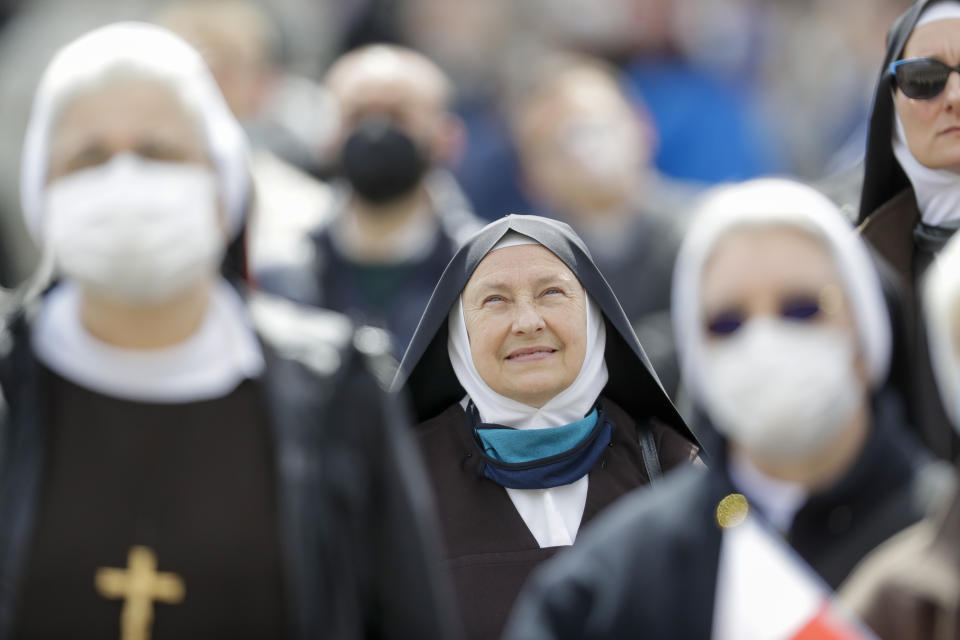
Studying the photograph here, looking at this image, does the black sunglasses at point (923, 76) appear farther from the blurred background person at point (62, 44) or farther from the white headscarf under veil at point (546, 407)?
the blurred background person at point (62, 44)

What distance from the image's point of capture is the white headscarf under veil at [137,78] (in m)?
4.53

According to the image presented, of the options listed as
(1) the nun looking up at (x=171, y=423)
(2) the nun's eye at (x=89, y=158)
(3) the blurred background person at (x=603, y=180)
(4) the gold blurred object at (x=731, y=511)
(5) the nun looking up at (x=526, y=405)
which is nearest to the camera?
(4) the gold blurred object at (x=731, y=511)

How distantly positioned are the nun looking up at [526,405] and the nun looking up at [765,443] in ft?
2.08

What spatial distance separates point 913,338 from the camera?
4.97 metres

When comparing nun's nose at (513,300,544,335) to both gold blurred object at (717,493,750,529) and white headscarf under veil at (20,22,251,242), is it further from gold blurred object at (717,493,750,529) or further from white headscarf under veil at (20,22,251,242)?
gold blurred object at (717,493,750,529)

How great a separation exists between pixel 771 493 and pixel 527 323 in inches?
40.8

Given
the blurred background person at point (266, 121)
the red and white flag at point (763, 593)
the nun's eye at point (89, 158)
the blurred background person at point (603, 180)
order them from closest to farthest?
the red and white flag at point (763, 593), the nun's eye at point (89, 158), the blurred background person at point (266, 121), the blurred background person at point (603, 180)

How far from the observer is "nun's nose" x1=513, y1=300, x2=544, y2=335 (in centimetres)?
493

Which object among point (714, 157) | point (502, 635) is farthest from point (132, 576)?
point (714, 157)

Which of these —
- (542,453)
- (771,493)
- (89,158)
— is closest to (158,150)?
(89,158)

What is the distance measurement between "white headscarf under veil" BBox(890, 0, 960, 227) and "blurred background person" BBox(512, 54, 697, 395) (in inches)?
105

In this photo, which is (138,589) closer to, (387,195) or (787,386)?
(787,386)

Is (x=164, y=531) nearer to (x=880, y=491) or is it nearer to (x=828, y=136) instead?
(x=880, y=491)

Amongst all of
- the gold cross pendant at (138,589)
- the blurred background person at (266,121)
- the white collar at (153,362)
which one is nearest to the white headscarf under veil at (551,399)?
the white collar at (153,362)
